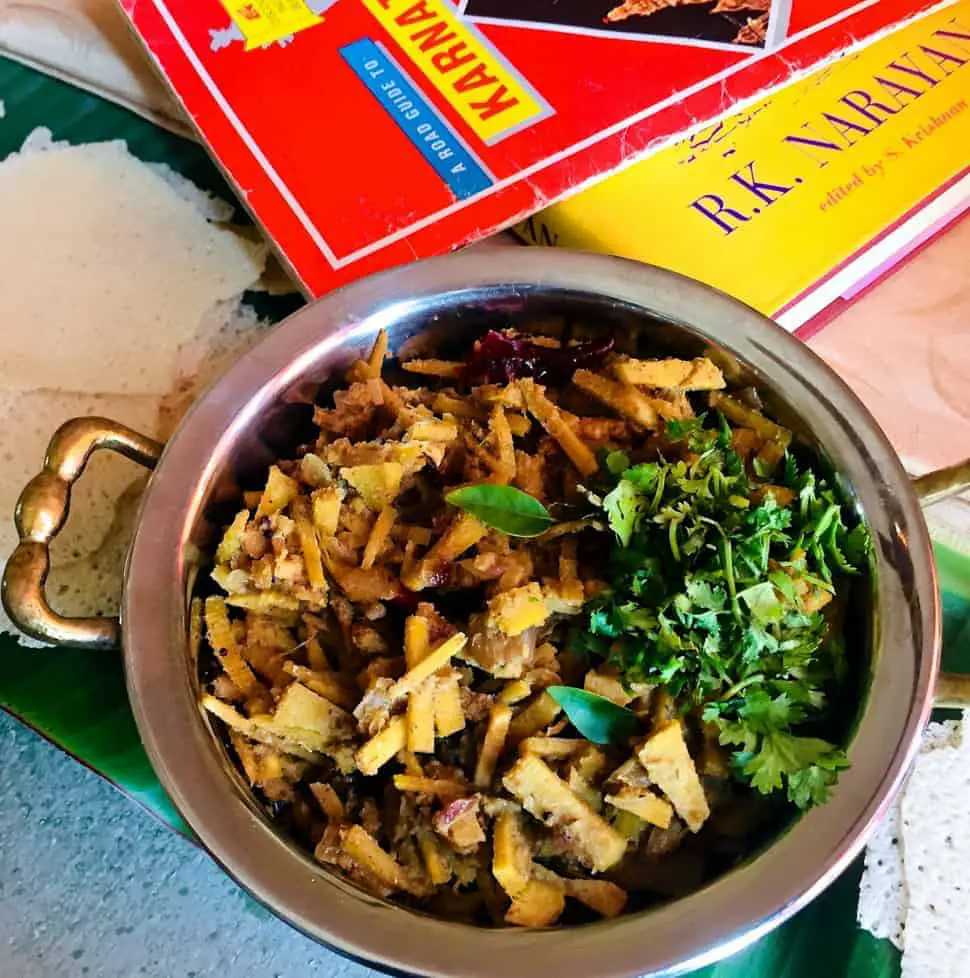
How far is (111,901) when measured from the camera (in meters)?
1.07

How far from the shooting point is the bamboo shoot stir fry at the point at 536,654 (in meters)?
0.69

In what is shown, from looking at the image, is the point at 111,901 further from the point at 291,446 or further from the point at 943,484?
the point at 943,484

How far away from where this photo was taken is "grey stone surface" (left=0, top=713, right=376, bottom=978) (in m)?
1.03

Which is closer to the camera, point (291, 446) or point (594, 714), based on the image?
point (594, 714)

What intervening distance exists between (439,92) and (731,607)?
0.72 meters

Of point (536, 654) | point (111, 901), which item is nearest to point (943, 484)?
point (536, 654)

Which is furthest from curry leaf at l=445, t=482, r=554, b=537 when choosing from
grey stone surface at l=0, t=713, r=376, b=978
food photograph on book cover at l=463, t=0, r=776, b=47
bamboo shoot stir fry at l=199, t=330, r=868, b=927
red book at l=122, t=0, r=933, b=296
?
food photograph on book cover at l=463, t=0, r=776, b=47

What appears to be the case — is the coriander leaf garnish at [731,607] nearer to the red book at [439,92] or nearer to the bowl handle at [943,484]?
the bowl handle at [943,484]

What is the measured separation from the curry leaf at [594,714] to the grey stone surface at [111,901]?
48 centimetres

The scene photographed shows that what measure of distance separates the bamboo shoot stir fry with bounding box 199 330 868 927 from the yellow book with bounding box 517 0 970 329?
0.29 meters

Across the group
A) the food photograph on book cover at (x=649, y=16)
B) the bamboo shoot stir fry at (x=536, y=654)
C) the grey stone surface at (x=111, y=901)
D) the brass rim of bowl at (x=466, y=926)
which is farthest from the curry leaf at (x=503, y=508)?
the food photograph on book cover at (x=649, y=16)

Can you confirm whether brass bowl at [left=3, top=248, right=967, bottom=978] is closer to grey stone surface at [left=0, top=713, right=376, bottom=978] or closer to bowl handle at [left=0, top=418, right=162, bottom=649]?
bowl handle at [left=0, top=418, right=162, bottom=649]

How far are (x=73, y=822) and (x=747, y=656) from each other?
790mm

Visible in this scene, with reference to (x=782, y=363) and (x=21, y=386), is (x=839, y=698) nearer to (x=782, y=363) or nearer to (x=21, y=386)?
(x=782, y=363)
